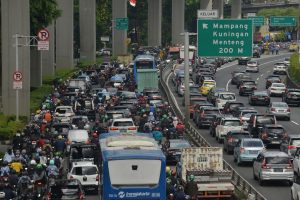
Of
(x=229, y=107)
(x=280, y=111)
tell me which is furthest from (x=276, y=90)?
(x=229, y=107)

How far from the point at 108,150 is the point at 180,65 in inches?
3234

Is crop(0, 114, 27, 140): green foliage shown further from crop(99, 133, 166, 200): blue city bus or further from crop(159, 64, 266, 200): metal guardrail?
crop(99, 133, 166, 200): blue city bus

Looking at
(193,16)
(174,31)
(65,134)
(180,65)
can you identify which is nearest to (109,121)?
(65,134)

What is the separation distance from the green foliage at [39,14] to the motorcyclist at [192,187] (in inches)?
1666

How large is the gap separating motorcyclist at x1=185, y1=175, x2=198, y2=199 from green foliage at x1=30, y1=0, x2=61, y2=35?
4232 cm

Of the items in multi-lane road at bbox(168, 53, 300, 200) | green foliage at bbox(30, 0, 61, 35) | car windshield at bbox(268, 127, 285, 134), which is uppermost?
green foliage at bbox(30, 0, 61, 35)

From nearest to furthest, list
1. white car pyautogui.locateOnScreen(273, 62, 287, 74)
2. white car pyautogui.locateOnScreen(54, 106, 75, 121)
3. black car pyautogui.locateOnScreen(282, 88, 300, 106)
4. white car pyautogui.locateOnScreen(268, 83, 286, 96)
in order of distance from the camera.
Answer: white car pyautogui.locateOnScreen(54, 106, 75, 121) → black car pyautogui.locateOnScreen(282, 88, 300, 106) → white car pyautogui.locateOnScreen(268, 83, 286, 96) → white car pyautogui.locateOnScreen(273, 62, 287, 74)

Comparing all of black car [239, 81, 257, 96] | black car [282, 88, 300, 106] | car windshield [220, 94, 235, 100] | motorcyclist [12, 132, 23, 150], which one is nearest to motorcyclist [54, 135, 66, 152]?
motorcyclist [12, 132, 23, 150]

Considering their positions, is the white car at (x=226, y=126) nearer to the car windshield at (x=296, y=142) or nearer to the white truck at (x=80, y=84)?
the car windshield at (x=296, y=142)

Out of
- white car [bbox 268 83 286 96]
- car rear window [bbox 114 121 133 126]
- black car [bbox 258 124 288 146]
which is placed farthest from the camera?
white car [bbox 268 83 286 96]

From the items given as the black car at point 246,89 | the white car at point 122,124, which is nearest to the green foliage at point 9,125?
the white car at point 122,124

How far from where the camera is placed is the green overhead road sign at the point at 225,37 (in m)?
54.4

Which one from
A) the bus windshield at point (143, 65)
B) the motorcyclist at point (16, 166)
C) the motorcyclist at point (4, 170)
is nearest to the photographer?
the motorcyclist at point (4, 170)

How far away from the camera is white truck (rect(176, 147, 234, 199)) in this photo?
33406 millimetres
